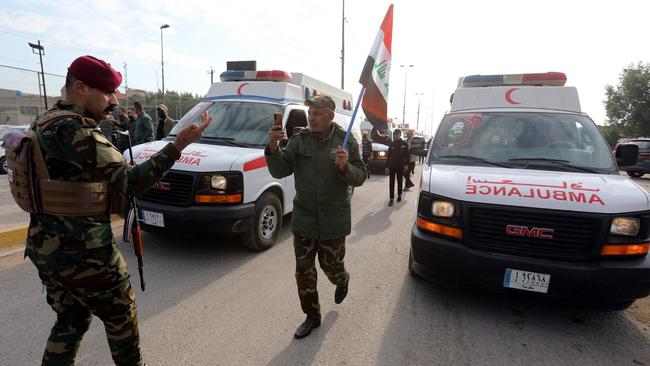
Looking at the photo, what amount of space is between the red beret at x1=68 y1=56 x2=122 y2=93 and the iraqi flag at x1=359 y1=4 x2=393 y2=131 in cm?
215

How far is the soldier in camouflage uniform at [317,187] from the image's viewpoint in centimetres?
275

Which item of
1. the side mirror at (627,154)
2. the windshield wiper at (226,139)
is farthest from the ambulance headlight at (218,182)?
the side mirror at (627,154)

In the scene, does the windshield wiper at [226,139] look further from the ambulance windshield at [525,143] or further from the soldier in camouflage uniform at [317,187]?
the ambulance windshield at [525,143]

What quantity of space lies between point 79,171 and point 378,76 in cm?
265

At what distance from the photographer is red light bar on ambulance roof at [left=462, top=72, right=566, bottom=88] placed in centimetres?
510

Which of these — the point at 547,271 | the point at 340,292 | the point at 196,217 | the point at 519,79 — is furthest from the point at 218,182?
the point at 519,79

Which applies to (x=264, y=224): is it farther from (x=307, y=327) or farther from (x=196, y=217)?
(x=307, y=327)

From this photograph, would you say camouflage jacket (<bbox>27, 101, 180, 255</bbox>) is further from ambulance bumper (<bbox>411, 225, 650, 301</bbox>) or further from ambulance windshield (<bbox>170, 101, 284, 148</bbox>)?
ambulance windshield (<bbox>170, 101, 284, 148</bbox>)

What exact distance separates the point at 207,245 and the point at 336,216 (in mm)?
2726

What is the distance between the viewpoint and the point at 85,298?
180 centimetres

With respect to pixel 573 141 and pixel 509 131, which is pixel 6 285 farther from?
pixel 573 141

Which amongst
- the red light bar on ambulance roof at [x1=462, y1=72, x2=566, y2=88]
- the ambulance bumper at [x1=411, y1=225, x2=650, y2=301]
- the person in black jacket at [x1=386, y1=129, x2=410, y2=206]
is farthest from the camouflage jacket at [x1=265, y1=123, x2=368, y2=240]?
the person in black jacket at [x1=386, y1=129, x2=410, y2=206]

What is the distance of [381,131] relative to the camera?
3727mm

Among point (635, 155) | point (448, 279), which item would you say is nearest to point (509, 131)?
point (635, 155)
